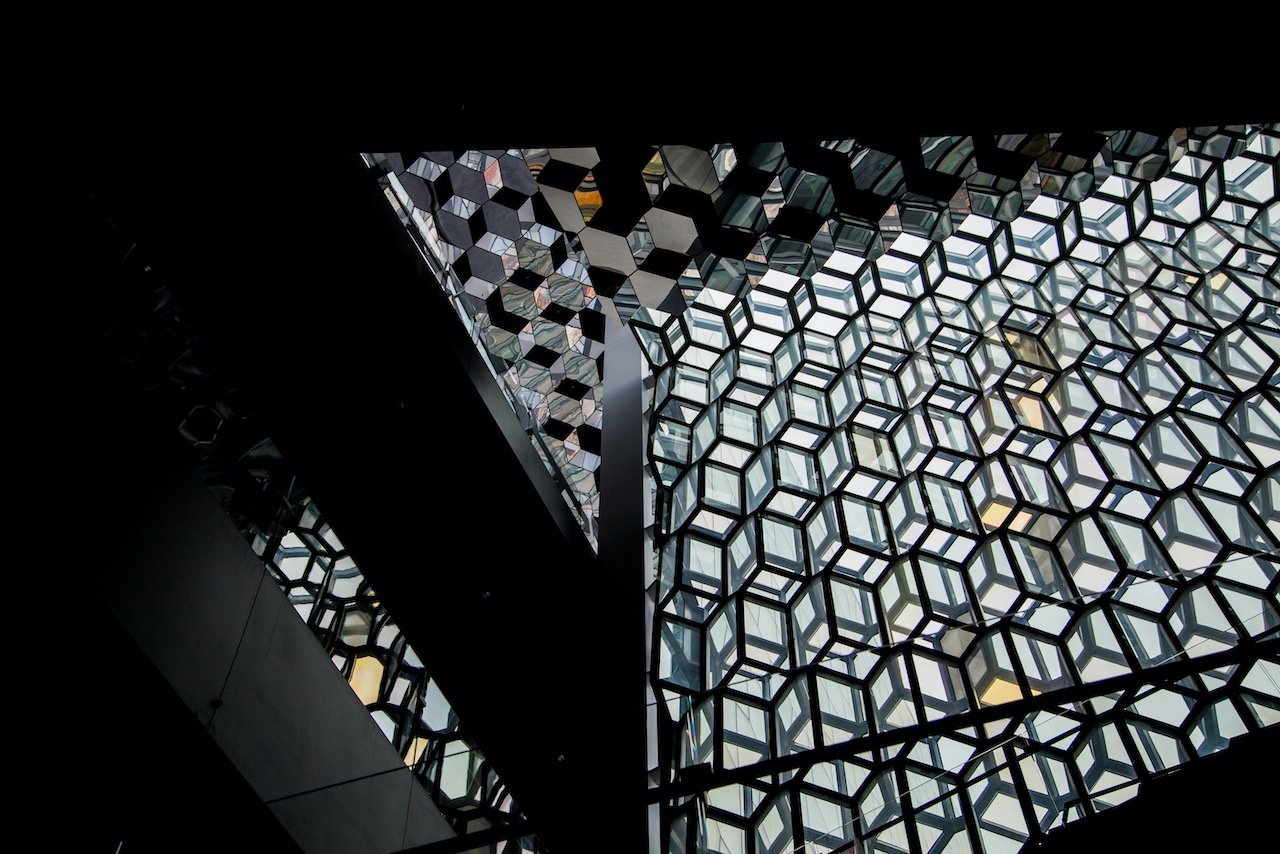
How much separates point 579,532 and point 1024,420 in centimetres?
480

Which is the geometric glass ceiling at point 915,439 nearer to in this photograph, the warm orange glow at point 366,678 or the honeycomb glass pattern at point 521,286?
the honeycomb glass pattern at point 521,286

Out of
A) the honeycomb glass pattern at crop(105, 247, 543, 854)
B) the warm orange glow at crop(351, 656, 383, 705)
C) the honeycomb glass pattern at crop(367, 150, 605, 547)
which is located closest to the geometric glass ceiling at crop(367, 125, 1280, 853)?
the honeycomb glass pattern at crop(367, 150, 605, 547)

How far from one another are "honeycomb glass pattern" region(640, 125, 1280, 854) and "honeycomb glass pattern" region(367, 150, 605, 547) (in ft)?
2.68

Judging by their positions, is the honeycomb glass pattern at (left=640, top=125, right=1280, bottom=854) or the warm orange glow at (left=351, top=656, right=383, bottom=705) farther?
the warm orange glow at (left=351, top=656, right=383, bottom=705)

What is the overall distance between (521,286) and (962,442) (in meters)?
4.71

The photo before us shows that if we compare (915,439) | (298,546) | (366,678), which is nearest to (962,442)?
(915,439)

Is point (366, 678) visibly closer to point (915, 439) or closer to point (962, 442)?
point (915, 439)

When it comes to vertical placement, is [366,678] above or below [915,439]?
below

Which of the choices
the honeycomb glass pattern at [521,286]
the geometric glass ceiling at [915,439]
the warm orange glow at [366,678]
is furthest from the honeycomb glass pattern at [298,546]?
the honeycomb glass pattern at [521,286]

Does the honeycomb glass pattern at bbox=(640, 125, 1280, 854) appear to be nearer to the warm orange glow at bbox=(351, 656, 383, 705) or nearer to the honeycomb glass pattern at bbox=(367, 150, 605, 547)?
the honeycomb glass pattern at bbox=(367, 150, 605, 547)

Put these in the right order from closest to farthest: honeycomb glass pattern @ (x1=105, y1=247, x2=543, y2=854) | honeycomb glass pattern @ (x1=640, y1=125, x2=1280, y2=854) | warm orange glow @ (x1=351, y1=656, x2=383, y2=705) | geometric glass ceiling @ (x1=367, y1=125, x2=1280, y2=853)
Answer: geometric glass ceiling @ (x1=367, y1=125, x2=1280, y2=853) < honeycomb glass pattern @ (x1=105, y1=247, x2=543, y2=854) < honeycomb glass pattern @ (x1=640, y1=125, x2=1280, y2=854) < warm orange glow @ (x1=351, y1=656, x2=383, y2=705)

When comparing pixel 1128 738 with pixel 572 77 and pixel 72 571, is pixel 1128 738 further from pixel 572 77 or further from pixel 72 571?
pixel 72 571

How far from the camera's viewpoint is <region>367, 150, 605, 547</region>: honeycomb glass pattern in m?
6.97

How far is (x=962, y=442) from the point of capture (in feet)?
31.0
